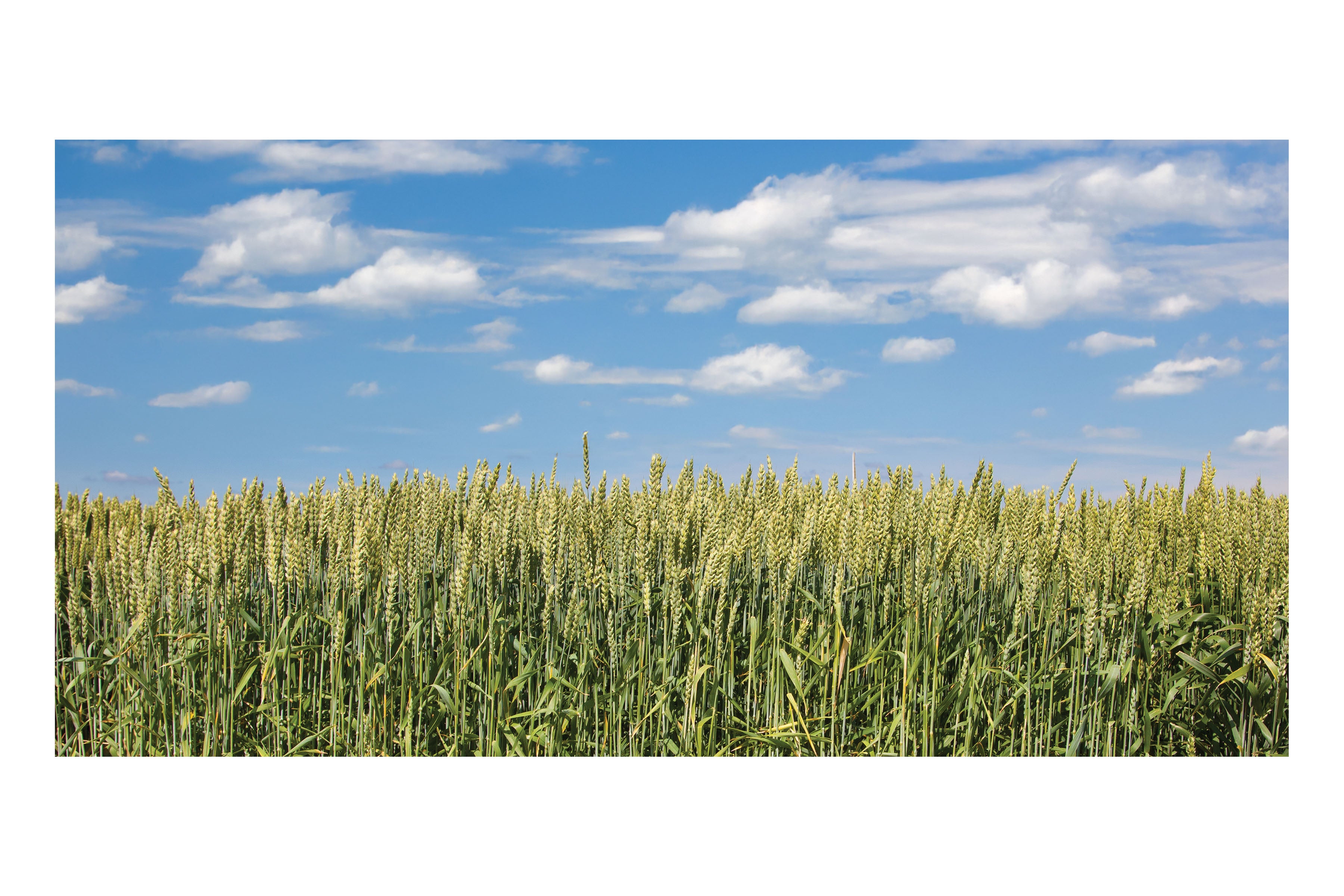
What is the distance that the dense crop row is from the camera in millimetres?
2730

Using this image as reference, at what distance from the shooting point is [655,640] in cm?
283

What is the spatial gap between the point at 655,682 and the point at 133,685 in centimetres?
167

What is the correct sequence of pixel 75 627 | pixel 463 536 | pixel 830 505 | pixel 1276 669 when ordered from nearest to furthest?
pixel 463 536 < pixel 1276 669 < pixel 830 505 < pixel 75 627

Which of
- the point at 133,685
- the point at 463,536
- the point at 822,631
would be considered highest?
the point at 463,536

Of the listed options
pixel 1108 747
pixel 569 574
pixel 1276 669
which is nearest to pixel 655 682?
pixel 569 574

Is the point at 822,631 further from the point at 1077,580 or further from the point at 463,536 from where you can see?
the point at 463,536

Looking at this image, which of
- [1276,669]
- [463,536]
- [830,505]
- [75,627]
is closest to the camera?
[463,536]

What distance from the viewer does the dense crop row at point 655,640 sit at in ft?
8.96

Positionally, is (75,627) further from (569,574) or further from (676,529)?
(676,529)

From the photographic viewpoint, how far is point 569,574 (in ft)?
9.83

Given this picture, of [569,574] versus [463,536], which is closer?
[463,536]

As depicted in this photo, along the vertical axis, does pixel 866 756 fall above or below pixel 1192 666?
below

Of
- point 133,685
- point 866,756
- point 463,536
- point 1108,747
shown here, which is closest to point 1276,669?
point 1108,747

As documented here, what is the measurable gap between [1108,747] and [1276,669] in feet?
1.96
